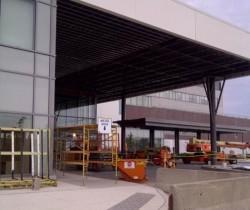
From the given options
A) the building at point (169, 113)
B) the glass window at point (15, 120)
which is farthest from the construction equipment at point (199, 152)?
the glass window at point (15, 120)

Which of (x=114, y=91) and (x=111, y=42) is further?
(x=114, y=91)

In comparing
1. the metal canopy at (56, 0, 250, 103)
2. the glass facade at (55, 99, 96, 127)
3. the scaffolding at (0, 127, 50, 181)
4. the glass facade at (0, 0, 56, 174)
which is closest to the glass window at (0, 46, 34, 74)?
the glass facade at (0, 0, 56, 174)

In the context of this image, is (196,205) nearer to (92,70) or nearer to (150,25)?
(150,25)

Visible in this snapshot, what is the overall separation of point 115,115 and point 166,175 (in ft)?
139

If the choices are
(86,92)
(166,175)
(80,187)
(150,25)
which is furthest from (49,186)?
(86,92)

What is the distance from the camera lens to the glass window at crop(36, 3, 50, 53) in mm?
17266

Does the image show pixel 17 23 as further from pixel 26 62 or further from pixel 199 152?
pixel 199 152

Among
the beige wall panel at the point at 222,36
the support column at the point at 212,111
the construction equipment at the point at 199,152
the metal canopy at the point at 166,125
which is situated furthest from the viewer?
the construction equipment at the point at 199,152

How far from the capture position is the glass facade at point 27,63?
16.2m

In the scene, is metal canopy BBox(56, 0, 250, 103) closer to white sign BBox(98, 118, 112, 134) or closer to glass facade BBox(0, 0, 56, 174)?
glass facade BBox(0, 0, 56, 174)

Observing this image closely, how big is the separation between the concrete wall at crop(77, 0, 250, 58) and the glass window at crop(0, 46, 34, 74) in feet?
13.1

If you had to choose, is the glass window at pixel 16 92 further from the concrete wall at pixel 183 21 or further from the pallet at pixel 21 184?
the concrete wall at pixel 183 21

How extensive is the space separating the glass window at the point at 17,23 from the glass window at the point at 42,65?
0.55 metres

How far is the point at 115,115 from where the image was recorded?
60.8 m
